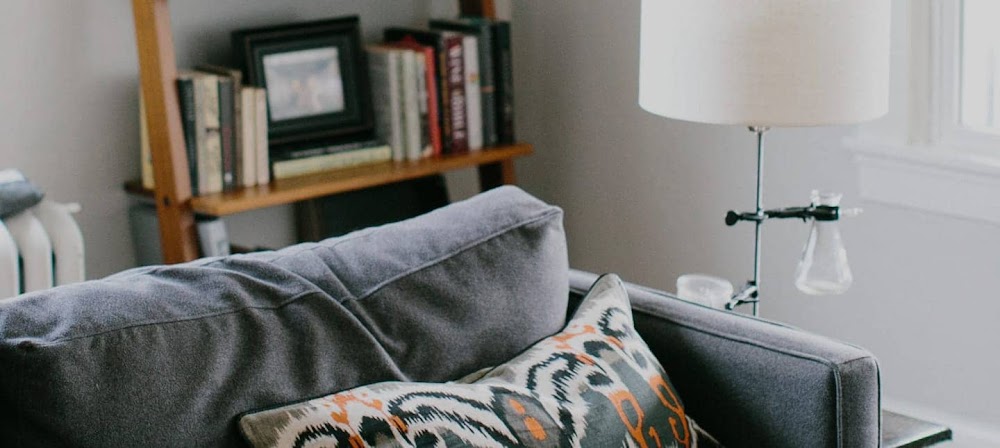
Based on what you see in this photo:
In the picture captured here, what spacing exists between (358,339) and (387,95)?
153 cm

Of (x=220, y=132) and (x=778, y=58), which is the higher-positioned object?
(x=778, y=58)

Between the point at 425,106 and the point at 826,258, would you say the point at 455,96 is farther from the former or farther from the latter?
the point at 826,258

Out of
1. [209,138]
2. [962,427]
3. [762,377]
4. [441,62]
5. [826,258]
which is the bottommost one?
[962,427]

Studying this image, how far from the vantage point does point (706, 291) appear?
6.40ft

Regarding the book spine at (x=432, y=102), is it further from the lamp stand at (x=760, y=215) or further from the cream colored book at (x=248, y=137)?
the lamp stand at (x=760, y=215)

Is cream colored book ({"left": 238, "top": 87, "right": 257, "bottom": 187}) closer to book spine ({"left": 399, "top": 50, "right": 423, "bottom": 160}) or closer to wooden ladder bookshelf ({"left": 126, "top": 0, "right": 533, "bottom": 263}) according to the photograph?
wooden ladder bookshelf ({"left": 126, "top": 0, "right": 533, "bottom": 263})

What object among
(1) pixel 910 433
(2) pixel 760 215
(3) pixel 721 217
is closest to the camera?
(1) pixel 910 433

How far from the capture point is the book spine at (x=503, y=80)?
9.97 feet

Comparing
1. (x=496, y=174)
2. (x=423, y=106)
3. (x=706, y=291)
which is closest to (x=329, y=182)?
(x=423, y=106)

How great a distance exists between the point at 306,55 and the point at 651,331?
1.37 m

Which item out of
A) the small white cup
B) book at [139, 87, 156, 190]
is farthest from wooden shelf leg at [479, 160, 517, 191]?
the small white cup

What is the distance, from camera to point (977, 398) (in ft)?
8.18

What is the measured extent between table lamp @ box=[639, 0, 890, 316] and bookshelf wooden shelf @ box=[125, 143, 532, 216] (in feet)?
3.64

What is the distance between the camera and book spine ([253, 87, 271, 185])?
8.88 feet
